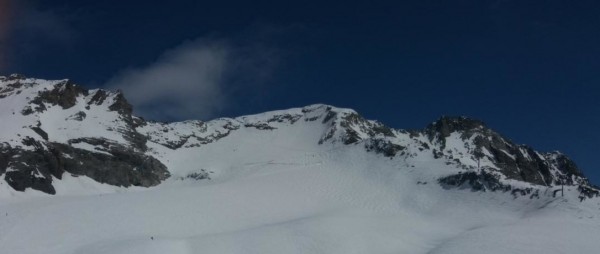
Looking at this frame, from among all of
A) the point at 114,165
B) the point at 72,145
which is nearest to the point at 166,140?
the point at 114,165

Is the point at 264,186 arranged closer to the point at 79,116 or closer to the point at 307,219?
the point at 307,219

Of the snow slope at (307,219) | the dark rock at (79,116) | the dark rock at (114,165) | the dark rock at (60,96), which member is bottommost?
the snow slope at (307,219)

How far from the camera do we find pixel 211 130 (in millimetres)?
118000

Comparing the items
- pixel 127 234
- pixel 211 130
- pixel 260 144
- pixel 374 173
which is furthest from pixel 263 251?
pixel 211 130

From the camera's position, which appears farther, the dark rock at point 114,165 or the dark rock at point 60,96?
the dark rock at point 60,96

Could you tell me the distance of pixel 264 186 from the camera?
79375 mm

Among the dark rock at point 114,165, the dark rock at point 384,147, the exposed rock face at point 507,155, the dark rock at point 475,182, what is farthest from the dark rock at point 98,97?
the exposed rock face at point 507,155

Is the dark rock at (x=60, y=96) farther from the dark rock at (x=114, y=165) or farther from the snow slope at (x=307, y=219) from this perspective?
the snow slope at (x=307, y=219)

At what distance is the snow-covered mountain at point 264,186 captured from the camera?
5291 centimetres

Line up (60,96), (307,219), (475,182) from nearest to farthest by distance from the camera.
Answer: (307,219) < (475,182) < (60,96)

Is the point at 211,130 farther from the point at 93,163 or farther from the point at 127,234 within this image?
the point at 127,234

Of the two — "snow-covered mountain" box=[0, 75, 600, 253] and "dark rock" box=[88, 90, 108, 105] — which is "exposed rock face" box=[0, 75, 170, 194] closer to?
"dark rock" box=[88, 90, 108, 105]

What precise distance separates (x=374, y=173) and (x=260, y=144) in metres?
30.8

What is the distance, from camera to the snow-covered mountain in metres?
52.9
